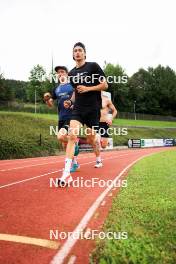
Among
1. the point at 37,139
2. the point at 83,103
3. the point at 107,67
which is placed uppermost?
the point at 107,67

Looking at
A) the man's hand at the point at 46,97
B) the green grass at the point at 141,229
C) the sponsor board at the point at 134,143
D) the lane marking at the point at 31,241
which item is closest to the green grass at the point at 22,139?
the sponsor board at the point at 134,143

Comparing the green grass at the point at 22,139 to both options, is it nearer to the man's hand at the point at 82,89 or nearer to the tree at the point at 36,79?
the man's hand at the point at 82,89

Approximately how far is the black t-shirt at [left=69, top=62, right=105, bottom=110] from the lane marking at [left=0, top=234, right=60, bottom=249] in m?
4.05

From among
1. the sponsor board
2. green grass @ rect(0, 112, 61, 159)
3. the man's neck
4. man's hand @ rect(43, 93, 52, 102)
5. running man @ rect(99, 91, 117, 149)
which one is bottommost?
the sponsor board

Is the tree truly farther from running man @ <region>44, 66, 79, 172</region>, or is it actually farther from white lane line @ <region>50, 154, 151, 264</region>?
white lane line @ <region>50, 154, 151, 264</region>

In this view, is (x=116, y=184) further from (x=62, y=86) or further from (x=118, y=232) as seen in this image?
(x=118, y=232)

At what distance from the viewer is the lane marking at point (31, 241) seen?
3.91 metres

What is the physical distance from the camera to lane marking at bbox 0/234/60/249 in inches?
154

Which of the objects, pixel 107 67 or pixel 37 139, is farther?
pixel 107 67

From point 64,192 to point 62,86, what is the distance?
3542mm

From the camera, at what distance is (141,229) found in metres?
4.42

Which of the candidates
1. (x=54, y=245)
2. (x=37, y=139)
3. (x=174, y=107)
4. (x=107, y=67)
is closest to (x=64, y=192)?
(x=54, y=245)

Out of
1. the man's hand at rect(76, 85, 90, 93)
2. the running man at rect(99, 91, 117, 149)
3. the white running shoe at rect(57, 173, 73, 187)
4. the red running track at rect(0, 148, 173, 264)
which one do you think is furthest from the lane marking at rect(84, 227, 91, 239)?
A: the running man at rect(99, 91, 117, 149)

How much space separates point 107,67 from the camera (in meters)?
110
